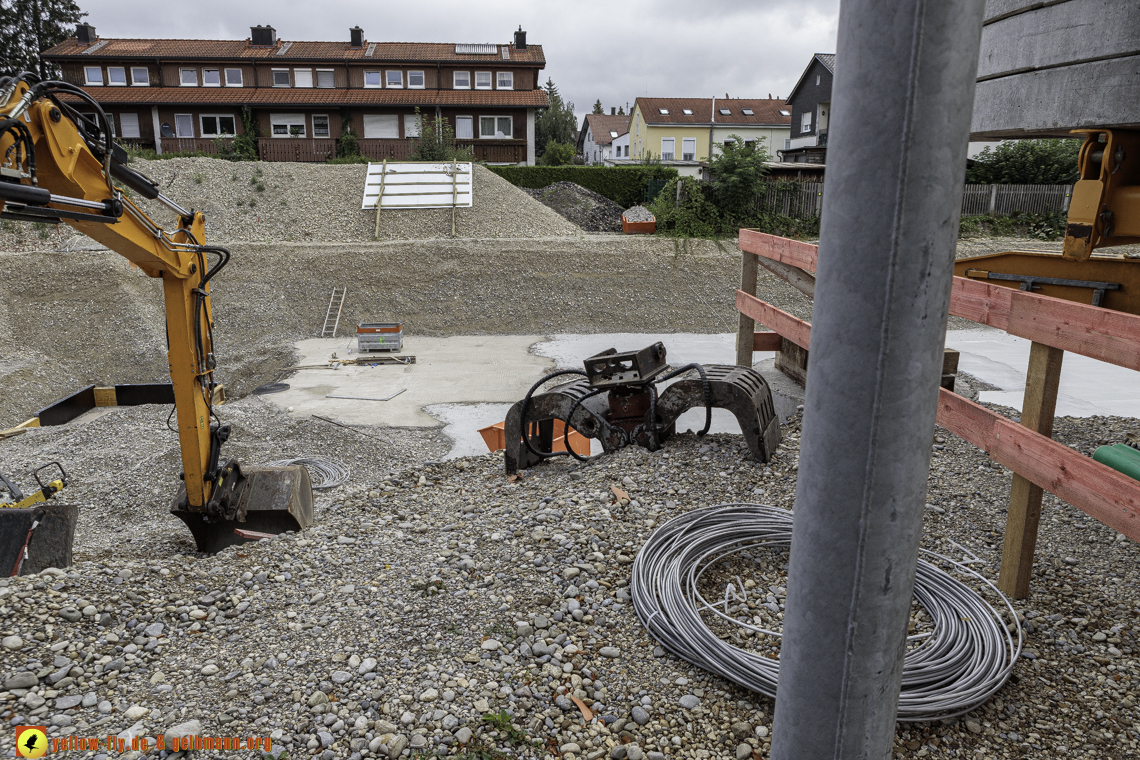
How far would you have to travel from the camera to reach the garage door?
33.3 metres

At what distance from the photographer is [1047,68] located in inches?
108

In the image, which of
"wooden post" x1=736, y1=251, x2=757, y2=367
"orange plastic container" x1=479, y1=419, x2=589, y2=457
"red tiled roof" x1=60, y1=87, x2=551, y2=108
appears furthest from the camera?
"red tiled roof" x1=60, y1=87, x2=551, y2=108

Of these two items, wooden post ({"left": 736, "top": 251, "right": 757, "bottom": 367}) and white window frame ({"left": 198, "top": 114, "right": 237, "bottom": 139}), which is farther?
white window frame ({"left": 198, "top": 114, "right": 237, "bottom": 139})

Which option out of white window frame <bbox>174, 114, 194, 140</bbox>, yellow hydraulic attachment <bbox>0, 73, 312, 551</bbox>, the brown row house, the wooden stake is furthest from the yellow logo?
white window frame <bbox>174, 114, 194, 140</bbox>

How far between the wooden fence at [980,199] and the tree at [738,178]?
1.93ft

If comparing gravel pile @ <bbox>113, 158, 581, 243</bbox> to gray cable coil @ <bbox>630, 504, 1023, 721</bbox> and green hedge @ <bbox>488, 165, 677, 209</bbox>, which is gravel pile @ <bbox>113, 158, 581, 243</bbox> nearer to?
green hedge @ <bbox>488, 165, 677, 209</bbox>

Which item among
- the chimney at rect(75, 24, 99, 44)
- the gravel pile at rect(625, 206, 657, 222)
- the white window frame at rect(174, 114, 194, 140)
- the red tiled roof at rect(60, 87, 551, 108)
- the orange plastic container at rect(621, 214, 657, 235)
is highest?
the chimney at rect(75, 24, 99, 44)

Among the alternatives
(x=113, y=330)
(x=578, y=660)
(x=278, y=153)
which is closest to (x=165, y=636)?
(x=578, y=660)

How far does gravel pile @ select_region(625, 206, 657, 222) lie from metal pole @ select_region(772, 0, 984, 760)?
68.8 feet

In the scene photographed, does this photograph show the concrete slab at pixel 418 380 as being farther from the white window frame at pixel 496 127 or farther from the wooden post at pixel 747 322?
the white window frame at pixel 496 127

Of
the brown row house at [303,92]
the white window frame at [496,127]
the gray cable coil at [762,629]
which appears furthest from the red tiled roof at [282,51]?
the gray cable coil at [762,629]

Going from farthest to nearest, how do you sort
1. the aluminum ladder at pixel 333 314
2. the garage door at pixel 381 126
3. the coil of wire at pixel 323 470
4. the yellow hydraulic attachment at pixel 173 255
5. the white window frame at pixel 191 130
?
1. the garage door at pixel 381 126
2. the white window frame at pixel 191 130
3. the aluminum ladder at pixel 333 314
4. the coil of wire at pixel 323 470
5. the yellow hydraulic attachment at pixel 173 255

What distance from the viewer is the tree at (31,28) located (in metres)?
40.2

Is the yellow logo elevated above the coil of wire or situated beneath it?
elevated above
